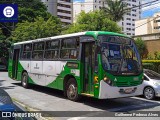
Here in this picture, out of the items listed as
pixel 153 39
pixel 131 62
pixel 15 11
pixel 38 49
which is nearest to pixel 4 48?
pixel 15 11

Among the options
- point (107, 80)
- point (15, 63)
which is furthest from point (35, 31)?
point (107, 80)

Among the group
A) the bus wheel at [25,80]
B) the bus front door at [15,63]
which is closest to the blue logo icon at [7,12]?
the bus front door at [15,63]

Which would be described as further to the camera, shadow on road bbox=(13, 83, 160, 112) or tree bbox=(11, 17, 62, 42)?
tree bbox=(11, 17, 62, 42)

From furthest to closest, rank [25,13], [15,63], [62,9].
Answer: [62,9]
[25,13]
[15,63]

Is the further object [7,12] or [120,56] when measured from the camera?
[7,12]

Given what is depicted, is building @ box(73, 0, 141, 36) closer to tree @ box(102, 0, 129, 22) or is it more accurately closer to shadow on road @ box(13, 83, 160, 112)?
tree @ box(102, 0, 129, 22)

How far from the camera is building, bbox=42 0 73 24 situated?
10138cm

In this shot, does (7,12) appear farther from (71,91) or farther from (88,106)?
(88,106)

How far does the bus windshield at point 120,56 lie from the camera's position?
33.7ft

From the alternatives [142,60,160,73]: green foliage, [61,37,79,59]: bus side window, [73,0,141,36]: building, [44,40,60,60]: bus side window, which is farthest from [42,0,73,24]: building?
[61,37,79,59]: bus side window

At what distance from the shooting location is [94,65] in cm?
1052

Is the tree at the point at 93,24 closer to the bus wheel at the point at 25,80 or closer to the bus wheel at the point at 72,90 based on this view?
the bus wheel at the point at 25,80

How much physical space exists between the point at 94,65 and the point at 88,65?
0.47 meters

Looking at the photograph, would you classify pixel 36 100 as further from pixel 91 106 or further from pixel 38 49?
pixel 38 49
